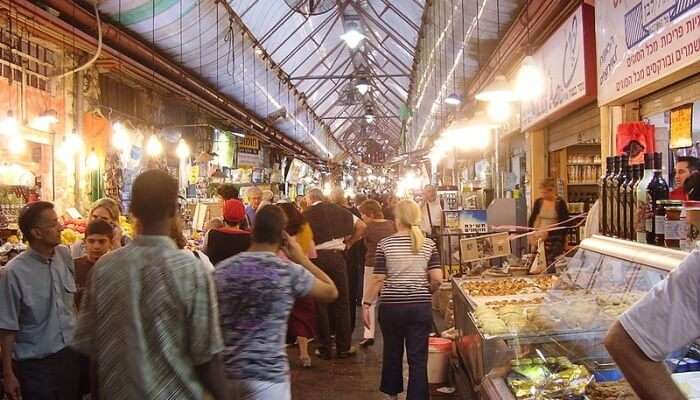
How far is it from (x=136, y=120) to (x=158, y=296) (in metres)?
9.85

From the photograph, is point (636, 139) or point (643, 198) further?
point (636, 139)

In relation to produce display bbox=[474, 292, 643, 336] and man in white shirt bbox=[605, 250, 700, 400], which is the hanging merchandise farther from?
man in white shirt bbox=[605, 250, 700, 400]

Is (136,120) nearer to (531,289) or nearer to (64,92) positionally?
(64,92)

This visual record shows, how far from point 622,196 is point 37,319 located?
10.5 ft

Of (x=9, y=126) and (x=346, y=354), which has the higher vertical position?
(x=9, y=126)

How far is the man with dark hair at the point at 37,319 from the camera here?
345 centimetres

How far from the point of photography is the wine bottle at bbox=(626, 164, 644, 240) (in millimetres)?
3225

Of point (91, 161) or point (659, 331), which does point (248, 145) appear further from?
point (659, 331)

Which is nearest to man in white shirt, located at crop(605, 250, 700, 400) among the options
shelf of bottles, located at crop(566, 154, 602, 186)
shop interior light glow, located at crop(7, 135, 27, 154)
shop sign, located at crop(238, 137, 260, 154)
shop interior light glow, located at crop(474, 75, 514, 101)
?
shop interior light glow, located at crop(474, 75, 514, 101)

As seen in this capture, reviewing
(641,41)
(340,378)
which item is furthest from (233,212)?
(641,41)

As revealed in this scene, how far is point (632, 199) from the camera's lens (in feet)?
10.7

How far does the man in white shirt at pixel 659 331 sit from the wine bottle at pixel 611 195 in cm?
197

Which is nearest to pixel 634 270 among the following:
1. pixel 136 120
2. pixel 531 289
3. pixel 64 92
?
pixel 531 289

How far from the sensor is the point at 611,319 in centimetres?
327
